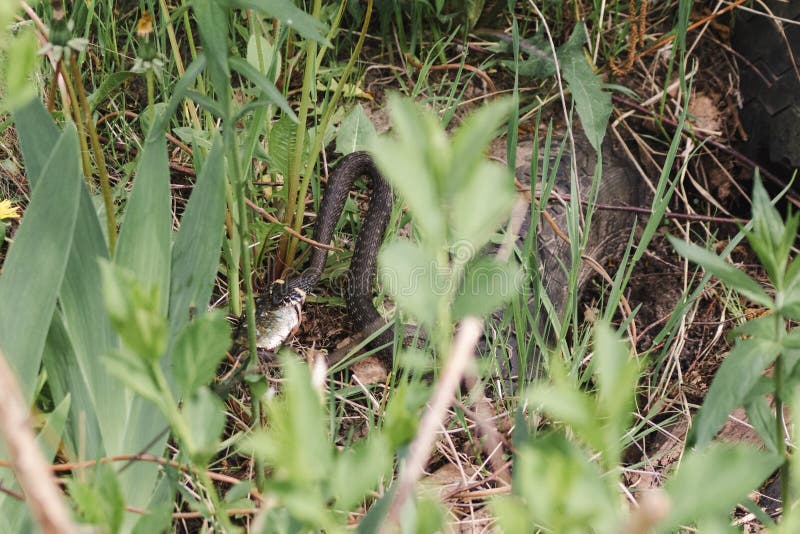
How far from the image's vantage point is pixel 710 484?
65 cm

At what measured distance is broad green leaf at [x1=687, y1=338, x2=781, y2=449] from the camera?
3.29 feet

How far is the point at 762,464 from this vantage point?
688 mm

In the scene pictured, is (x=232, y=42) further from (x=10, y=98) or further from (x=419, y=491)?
(x=10, y=98)

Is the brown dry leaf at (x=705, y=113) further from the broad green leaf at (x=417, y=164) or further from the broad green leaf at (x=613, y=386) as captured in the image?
the broad green leaf at (x=417, y=164)

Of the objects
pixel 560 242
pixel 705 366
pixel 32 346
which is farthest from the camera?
pixel 560 242

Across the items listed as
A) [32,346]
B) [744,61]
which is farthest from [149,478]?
[744,61]

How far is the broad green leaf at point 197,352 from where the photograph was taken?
82 cm

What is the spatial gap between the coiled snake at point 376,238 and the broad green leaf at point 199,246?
3.01 feet

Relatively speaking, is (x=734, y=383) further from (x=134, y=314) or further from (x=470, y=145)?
(x=134, y=314)

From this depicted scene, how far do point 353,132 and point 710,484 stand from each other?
231cm

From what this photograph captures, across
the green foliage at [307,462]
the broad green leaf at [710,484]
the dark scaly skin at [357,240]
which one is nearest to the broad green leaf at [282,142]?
the dark scaly skin at [357,240]

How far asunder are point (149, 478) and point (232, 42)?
5.50 ft

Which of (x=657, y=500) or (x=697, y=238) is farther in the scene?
(x=697, y=238)

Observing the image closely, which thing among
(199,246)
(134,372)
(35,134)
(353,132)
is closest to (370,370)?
(353,132)
